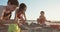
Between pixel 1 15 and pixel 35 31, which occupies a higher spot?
pixel 1 15

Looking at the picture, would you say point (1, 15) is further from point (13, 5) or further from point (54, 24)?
point (54, 24)

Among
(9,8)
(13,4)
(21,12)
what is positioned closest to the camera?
(13,4)

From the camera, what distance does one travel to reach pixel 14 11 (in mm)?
3092

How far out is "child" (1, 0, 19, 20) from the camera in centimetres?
297


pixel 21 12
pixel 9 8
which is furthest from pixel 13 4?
pixel 21 12

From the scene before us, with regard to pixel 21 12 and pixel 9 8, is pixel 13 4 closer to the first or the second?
pixel 9 8

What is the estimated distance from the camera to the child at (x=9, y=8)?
2.97m

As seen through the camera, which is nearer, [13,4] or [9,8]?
Answer: [13,4]

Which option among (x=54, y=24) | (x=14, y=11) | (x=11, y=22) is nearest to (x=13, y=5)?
(x=14, y=11)

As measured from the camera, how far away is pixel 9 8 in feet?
10.2

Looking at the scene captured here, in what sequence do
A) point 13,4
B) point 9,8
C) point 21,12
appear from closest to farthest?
point 13,4 → point 9,8 → point 21,12

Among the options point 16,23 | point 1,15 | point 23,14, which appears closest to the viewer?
point 16,23

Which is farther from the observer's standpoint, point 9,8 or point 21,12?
point 21,12

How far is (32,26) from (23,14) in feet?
1.14
